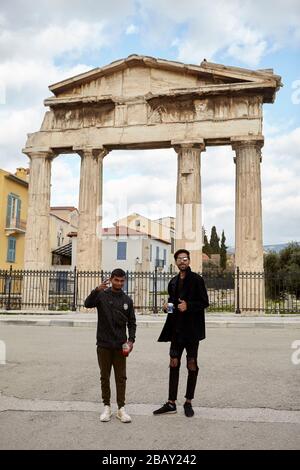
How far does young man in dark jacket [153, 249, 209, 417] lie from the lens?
15.8ft

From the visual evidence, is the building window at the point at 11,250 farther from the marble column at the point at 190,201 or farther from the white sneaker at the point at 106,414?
the white sneaker at the point at 106,414

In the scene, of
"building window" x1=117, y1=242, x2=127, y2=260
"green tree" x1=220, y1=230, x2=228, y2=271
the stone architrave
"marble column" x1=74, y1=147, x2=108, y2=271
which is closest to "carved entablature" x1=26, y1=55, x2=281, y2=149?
"marble column" x1=74, y1=147, x2=108, y2=271

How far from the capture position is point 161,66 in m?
20.0

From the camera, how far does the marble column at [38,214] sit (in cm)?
2005

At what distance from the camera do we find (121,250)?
155 feet

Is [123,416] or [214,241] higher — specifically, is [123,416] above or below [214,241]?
below

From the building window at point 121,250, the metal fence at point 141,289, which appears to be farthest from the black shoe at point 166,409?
the building window at point 121,250

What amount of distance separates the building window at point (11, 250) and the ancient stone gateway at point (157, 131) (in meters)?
13.6

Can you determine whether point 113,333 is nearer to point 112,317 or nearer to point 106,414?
point 112,317

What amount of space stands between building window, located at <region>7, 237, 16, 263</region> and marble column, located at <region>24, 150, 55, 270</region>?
13501 mm

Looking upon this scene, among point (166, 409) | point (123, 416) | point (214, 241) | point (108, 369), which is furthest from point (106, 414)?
point (214, 241)

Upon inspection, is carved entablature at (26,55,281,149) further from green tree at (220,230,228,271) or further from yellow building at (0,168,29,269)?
green tree at (220,230,228,271)

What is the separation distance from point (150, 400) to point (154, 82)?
56.5 ft
